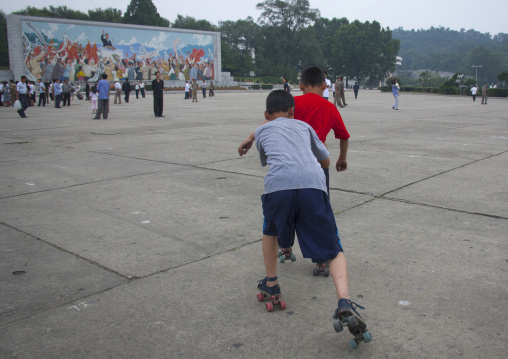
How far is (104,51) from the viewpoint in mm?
52000

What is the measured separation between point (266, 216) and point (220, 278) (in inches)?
32.1

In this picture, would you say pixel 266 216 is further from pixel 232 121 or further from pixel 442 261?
pixel 232 121

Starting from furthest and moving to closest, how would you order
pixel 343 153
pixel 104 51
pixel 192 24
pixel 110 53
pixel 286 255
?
1. pixel 192 24
2. pixel 110 53
3. pixel 104 51
4. pixel 286 255
5. pixel 343 153

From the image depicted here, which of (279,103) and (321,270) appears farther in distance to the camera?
(321,270)

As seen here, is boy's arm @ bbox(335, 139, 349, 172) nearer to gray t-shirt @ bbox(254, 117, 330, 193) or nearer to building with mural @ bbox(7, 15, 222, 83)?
gray t-shirt @ bbox(254, 117, 330, 193)

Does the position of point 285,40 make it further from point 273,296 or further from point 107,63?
point 273,296

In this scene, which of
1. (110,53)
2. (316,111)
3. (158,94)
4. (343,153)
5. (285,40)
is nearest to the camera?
(316,111)

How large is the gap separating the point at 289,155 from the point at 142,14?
99.5 metres

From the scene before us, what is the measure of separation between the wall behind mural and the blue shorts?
4983 cm

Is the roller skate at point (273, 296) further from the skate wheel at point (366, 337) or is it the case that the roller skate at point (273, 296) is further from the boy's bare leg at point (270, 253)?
the skate wheel at point (366, 337)

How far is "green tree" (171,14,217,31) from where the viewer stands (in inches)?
4161

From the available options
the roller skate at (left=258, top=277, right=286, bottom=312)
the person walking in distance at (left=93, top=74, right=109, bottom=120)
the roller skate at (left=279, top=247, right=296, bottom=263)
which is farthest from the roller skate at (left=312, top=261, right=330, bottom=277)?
the person walking in distance at (left=93, top=74, right=109, bottom=120)

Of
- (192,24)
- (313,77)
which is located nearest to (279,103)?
(313,77)

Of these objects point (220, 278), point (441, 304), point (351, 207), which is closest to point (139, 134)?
point (351, 207)
